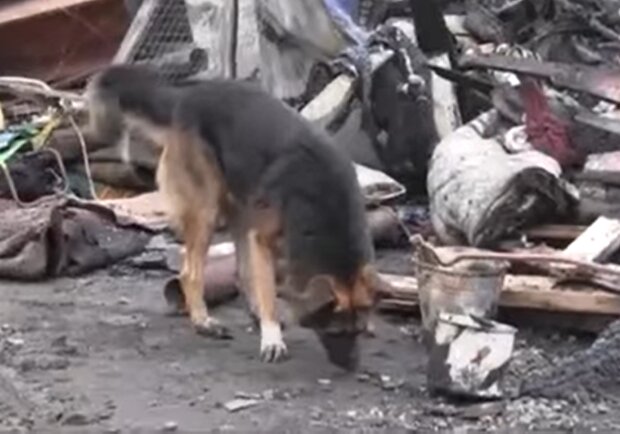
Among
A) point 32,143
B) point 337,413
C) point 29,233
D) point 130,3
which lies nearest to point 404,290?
point 337,413

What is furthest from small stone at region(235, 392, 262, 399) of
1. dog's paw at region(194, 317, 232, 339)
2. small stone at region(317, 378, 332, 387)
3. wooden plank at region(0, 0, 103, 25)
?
wooden plank at region(0, 0, 103, 25)

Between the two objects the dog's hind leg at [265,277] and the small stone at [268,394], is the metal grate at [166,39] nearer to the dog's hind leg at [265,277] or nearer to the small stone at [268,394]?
the dog's hind leg at [265,277]

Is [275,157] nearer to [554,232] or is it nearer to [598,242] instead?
[598,242]

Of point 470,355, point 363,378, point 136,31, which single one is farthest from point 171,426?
point 136,31

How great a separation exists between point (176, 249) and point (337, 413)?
2509 millimetres

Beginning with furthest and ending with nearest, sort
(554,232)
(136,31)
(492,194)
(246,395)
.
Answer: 1. (136,31)
2. (554,232)
3. (492,194)
4. (246,395)

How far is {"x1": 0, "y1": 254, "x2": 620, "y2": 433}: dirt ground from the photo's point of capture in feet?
18.7

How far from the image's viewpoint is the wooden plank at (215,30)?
9.70 meters

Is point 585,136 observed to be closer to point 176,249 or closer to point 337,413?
point 176,249

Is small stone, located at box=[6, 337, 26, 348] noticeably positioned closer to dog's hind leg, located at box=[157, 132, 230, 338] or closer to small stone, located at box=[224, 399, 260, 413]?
dog's hind leg, located at box=[157, 132, 230, 338]

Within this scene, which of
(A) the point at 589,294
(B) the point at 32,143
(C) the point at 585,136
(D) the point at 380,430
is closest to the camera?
(D) the point at 380,430

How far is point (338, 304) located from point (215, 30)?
13.2ft

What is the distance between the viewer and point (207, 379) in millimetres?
6301

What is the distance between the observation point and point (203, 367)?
6.47m
